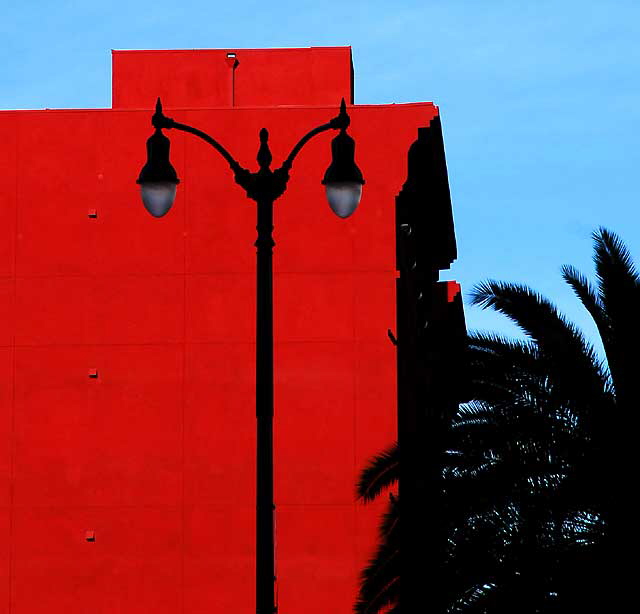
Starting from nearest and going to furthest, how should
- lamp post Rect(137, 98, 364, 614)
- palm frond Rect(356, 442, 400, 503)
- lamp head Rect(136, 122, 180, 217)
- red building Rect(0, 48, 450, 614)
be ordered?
lamp post Rect(137, 98, 364, 614)
lamp head Rect(136, 122, 180, 217)
palm frond Rect(356, 442, 400, 503)
red building Rect(0, 48, 450, 614)

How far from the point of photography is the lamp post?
15.4 m

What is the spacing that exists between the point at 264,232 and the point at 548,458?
7757mm

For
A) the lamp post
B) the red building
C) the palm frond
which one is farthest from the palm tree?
the red building

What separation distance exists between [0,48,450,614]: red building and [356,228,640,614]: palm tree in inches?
661

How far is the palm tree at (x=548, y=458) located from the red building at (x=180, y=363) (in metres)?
16.8

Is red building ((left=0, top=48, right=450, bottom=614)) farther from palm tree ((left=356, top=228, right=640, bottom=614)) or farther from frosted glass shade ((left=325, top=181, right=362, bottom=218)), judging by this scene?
frosted glass shade ((left=325, top=181, right=362, bottom=218))

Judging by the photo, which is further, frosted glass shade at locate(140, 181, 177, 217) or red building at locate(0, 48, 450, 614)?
red building at locate(0, 48, 450, 614)

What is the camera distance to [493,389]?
22.6m

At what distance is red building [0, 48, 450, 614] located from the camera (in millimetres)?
39500

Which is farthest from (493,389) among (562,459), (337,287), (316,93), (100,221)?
(316,93)

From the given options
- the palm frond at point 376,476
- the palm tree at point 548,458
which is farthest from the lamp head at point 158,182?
the palm frond at point 376,476

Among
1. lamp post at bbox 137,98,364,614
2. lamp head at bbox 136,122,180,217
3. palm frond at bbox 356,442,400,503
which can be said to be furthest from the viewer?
→ palm frond at bbox 356,442,400,503

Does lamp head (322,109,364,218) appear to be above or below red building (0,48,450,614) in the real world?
below

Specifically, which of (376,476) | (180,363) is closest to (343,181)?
(376,476)
